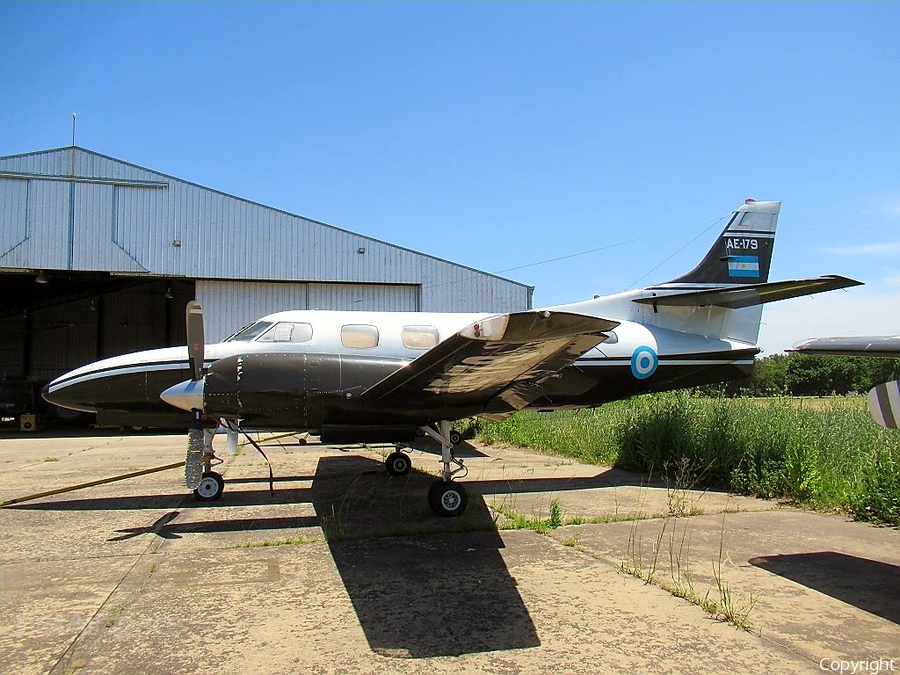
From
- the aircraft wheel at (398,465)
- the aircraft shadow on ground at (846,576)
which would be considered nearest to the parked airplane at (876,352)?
the aircraft shadow on ground at (846,576)

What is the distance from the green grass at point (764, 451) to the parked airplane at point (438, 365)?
1.03 m

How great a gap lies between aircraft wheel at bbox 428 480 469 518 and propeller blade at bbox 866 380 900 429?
4.39m

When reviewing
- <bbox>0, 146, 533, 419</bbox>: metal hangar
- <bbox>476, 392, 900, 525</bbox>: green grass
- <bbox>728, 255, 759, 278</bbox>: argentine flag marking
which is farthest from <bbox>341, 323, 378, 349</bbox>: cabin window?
<bbox>0, 146, 533, 419</bbox>: metal hangar

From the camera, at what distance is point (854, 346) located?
5.59 m

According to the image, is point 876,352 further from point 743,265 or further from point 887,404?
point 743,265

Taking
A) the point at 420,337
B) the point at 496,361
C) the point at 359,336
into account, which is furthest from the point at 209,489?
the point at 496,361

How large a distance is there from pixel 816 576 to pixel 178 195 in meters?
21.1

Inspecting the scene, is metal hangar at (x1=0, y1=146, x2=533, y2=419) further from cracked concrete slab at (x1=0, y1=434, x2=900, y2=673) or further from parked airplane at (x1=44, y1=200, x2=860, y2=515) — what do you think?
cracked concrete slab at (x1=0, y1=434, x2=900, y2=673)

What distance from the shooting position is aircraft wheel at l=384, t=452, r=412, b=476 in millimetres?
10281

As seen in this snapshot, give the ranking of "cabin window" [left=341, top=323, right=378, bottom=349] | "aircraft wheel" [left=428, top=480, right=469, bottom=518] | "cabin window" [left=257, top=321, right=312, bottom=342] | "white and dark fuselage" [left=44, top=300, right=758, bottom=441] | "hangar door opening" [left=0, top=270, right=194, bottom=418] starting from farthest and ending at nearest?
"hangar door opening" [left=0, top=270, right=194, bottom=418] → "cabin window" [left=341, top=323, right=378, bottom=349] → "cabin window" [left=257, top=321, right=312, bottom=342] → "aircraft wheel" [left=428, top=480, right=469, bottom=518] → "white and dark fuselage" [left=44, top=300, right=758, bottom=441]

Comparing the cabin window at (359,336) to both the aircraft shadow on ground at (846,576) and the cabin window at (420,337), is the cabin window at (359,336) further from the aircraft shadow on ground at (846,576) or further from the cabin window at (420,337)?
the aircraft shadow on ground at (846,576)

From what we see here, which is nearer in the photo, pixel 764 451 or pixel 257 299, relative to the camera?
pixel 764 451

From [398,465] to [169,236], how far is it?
14680mm

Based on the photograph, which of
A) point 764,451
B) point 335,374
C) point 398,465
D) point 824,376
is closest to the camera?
point 335,374
